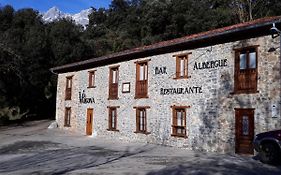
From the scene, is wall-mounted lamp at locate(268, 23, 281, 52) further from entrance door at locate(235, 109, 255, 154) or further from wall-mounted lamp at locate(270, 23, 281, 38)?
entrance door at locate(235, 109, 255, 154)

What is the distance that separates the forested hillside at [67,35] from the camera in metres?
37.1

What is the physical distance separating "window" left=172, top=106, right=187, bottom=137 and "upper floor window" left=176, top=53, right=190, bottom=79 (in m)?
1.74

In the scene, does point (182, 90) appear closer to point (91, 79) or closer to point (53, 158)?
point (53, 158)

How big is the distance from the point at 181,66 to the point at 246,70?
4.39 metres

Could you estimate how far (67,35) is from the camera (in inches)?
1682

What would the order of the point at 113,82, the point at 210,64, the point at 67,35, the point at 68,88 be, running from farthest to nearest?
1. the point at 67,35
2. the point at 68,88
3. the point at 113,82
4. the point at 210,64

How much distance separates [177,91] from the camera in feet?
66.8

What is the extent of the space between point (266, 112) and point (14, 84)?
2701cm

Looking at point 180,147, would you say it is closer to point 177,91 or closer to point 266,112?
point 177,91

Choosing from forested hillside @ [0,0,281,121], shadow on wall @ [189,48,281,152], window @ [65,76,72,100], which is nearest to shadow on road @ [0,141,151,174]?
shadow on wall @ [189,48,281,152]

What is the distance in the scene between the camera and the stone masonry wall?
15.9 meters

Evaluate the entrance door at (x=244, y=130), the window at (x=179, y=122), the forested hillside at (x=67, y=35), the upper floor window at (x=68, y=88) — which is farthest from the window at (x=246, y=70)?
the forested hillside at (x=67, y=35)

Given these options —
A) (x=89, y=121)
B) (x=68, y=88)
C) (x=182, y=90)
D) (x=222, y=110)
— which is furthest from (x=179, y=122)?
(x=68, y=88)

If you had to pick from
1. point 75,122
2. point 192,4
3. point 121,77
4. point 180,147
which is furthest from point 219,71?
point 192,4
